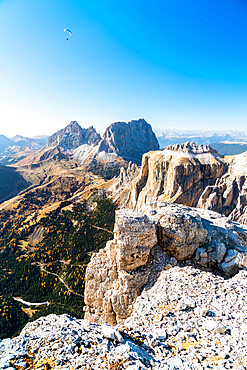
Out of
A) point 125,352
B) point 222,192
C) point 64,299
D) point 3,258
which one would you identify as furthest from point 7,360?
point 3,258

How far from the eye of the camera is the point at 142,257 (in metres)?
16.3

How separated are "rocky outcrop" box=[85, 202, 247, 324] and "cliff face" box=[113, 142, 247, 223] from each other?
161 ft

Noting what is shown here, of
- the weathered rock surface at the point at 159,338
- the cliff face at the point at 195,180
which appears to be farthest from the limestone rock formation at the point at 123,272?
the cliff face at the point at 195,180

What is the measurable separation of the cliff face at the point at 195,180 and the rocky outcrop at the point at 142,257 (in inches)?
1934

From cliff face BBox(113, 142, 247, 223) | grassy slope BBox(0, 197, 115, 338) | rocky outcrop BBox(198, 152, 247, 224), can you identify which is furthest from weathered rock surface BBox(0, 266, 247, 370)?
cliff face BBox(113, 142, 247, 223)

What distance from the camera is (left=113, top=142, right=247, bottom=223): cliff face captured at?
62594 mm

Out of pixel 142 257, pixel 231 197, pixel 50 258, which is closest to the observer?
pixel 142 257

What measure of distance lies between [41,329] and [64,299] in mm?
62073

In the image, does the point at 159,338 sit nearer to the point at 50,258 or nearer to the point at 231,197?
the point at 231,197

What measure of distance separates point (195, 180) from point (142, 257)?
7301cm

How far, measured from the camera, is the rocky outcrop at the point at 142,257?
52.4 feet

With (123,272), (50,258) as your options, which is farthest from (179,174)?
(50,258)

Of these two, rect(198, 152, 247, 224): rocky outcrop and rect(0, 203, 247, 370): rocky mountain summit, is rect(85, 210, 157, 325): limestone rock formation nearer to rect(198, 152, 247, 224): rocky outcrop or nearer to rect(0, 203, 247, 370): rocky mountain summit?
rect(0, 203, 247, 370): rocky mountain summit

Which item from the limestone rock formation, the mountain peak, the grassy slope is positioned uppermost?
the mountain peak
